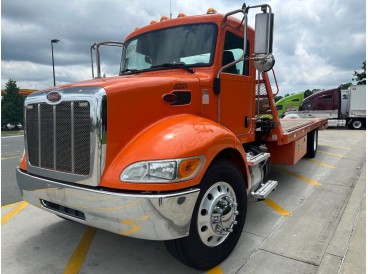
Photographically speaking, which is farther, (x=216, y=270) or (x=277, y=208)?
(x=277, y=208)

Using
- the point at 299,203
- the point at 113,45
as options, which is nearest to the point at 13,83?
the point at 113,45

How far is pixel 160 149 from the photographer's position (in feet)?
7.97

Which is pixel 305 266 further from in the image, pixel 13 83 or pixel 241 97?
pixel 13 83

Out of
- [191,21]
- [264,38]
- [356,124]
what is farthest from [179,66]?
[356,124]

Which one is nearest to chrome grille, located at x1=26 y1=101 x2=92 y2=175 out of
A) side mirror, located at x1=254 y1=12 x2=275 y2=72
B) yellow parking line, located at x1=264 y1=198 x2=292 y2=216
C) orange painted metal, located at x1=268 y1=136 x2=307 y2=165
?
side mirror, located at x1=254 y1=12 x2=275 y2=72

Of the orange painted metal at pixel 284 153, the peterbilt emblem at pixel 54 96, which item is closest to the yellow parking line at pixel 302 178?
the orange painted metal at pixel 284 153

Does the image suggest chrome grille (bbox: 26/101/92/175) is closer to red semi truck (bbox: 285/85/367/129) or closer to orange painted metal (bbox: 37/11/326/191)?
orange painted metal (bbox: 37/11/326/191)

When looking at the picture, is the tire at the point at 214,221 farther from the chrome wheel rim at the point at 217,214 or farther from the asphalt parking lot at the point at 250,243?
the asphalt parking lot at the point at 250,243

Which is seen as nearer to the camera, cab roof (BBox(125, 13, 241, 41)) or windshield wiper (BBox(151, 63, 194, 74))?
windshield wiper (BBox(151, 63, 194, 74))

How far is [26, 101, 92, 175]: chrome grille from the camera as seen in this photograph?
2549 millimetres

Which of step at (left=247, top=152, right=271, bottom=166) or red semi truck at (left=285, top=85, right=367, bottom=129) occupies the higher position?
red semi truck at (left=285, top=85, right=367, bottom=129)

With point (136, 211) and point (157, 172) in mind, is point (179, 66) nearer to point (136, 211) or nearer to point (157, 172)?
point (157, 172)

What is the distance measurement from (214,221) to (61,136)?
1.61m

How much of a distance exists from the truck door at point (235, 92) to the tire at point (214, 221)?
87cm
